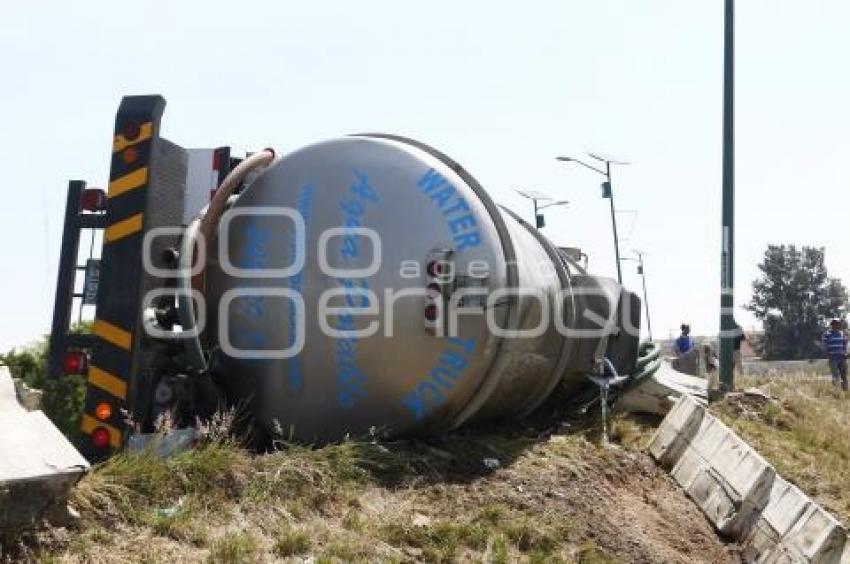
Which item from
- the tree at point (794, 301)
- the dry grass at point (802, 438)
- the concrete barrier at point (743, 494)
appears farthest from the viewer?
the tree at point (794, 301)

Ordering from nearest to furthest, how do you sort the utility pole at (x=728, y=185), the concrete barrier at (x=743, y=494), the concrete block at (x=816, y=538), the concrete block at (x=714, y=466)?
the concrete block at (x=816, y=538) < the concrete barrier at (x=743, y=494) < the concrete block at (x=714, y=466) < the utility pole at (x=728, y=185)

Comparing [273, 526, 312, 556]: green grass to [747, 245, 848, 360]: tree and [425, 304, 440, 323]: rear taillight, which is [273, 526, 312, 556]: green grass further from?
[747, 245, 848, 360]: tree

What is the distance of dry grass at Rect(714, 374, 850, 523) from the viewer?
7.24 metres

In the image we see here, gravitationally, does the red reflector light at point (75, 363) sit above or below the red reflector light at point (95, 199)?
below

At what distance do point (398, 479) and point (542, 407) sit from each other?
104 inches

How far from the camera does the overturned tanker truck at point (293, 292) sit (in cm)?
543

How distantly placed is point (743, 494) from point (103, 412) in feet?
12.9

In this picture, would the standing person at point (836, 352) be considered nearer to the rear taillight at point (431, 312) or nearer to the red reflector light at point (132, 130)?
the rear taillight at point (431, 312)

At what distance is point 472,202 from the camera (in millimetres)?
5703

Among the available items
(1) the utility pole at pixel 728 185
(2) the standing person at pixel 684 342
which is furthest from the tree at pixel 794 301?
(1) the utility pole at pixel 728 185

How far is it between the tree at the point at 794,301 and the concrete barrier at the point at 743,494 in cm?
6248

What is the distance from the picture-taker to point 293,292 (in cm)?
576

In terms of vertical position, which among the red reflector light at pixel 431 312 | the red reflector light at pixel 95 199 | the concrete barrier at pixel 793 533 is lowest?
the concrete barrier at pixel 793 533

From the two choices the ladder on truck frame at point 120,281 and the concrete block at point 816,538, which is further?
the ladder on truck frame at point 120,281
